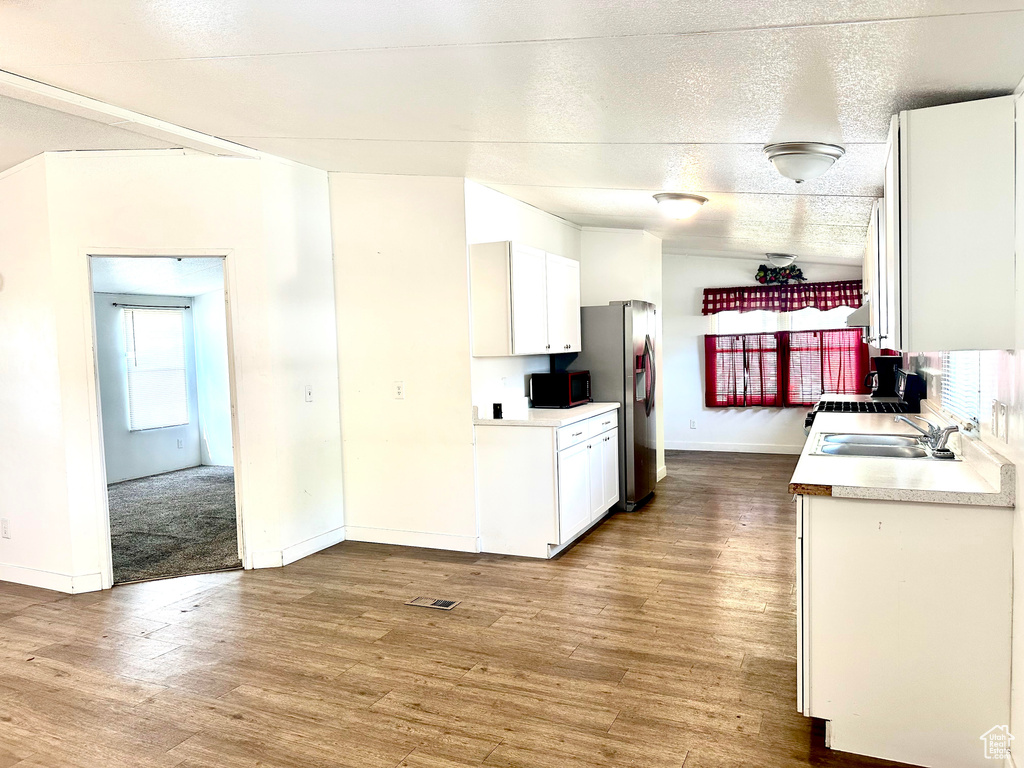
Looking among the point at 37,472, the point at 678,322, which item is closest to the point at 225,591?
the point at 37,472

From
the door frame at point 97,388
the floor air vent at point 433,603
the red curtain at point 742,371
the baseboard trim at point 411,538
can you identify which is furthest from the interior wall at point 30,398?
the red curtain at point 742,371

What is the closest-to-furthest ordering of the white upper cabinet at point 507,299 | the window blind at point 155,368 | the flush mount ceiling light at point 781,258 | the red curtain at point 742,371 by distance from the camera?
the white upper cabinet at point 507,299 < the flush mount ceiling light at point 781,258 < the window blind at point 155,368 < the red curtain at point 742,371

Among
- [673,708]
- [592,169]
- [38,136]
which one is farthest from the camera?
[592,169]

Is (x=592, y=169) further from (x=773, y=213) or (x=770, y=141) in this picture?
(x=773, y=213)

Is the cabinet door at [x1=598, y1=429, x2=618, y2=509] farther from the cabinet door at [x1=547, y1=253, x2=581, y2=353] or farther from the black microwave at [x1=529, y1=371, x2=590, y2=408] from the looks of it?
the cabinet door at [x1=547, y1=253, x2=581, y2=353]

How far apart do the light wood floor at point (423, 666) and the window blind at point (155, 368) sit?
3995 mm

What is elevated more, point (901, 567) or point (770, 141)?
point (770, 141)

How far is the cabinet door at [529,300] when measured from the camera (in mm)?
4684

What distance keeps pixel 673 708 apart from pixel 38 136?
153 inches

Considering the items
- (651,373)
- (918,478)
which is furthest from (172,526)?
(918,478)

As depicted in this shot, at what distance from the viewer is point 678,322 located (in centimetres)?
886

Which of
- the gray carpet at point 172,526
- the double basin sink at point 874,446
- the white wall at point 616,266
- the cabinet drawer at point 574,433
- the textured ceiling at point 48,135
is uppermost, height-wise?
the textured ceiling at point 48,135

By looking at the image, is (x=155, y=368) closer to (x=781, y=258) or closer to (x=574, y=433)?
(x=574, y=433)

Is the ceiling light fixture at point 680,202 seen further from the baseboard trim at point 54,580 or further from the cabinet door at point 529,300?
the baseboard trim at point 54,580
